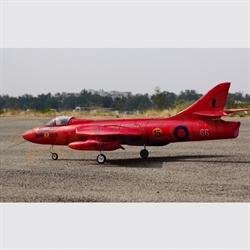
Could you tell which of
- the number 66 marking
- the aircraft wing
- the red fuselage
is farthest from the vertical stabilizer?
the aircraft wing

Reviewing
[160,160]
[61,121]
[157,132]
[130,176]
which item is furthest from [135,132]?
[130,176]

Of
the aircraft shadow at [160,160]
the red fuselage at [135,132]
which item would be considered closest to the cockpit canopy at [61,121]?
the red fuselage at [135,132]

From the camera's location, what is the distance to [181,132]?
17016 mm

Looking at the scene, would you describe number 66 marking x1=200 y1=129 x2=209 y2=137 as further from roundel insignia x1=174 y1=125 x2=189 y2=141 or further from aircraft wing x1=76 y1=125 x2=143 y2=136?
aircraft wing x1=76 y1=125 x2=143 y2=136

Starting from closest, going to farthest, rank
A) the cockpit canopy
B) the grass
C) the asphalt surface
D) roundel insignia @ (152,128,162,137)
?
the asphalt surface → roundel insignia @ (152,128,162,137) → the cockpit canopy → the grass

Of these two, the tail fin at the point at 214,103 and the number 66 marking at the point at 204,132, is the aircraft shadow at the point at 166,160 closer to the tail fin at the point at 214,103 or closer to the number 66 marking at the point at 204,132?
the number 66 marking at the point at 204,132

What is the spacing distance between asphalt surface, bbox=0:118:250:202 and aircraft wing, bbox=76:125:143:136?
3.43 feet

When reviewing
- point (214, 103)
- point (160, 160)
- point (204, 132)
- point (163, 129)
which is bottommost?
point (160, 160)

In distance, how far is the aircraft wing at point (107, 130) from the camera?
16953 mm

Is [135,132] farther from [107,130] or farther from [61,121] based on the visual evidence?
[61,121]

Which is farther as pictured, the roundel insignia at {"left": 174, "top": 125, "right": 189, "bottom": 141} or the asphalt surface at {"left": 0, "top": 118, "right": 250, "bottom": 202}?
the roundel insignia at {"left": 174, "top": 125, "right": 189, "bottom": 141}

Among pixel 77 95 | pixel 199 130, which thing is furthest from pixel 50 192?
pixel 77 95

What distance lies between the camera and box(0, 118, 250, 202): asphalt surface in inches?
457

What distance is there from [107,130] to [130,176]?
3.20 meters
